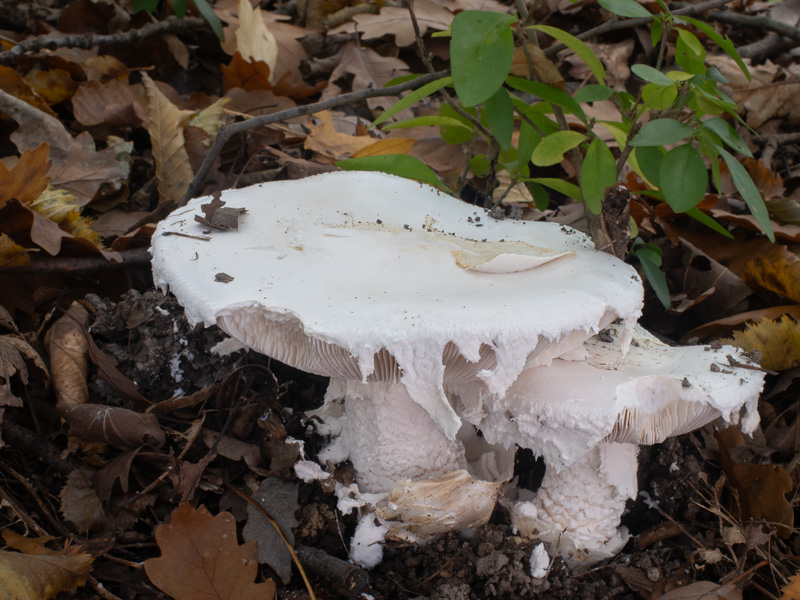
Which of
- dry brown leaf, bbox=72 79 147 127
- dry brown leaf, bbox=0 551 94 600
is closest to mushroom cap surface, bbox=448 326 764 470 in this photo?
dry brown leaf, bbox=0 551 94 600

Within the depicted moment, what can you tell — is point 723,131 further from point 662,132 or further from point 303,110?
point 303,110

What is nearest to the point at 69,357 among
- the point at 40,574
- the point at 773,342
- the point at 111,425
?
the point at 111,425

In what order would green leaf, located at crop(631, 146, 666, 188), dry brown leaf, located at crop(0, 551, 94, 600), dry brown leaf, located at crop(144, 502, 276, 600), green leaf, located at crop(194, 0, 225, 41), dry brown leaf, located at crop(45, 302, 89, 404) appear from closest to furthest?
dry brown leaf, located at crop(0, 551, 94, 600)
dry brown leaf, located at crop(144, 502, 276, 600)
green leaf, located at crop(631, 146, 666, 188)
dry brown leaf, located at crop(45, 302, 89, 404)
green leaf, located at crop(194, 0, 225, 41)

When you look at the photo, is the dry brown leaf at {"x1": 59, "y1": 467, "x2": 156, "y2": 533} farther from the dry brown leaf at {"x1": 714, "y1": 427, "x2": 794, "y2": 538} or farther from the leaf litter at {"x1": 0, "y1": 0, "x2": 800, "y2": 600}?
the dry brown leaf at {"x1": 714, "y1": 427, "x2": 794, "y2": 538}

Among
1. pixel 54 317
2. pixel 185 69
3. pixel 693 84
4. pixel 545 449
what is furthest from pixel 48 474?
pixel 185 69

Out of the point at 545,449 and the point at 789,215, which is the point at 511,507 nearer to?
the point at 545,449

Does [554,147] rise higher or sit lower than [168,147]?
higher

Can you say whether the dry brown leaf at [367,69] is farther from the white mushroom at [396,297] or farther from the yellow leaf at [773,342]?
the yellow leaf at [773,342]
